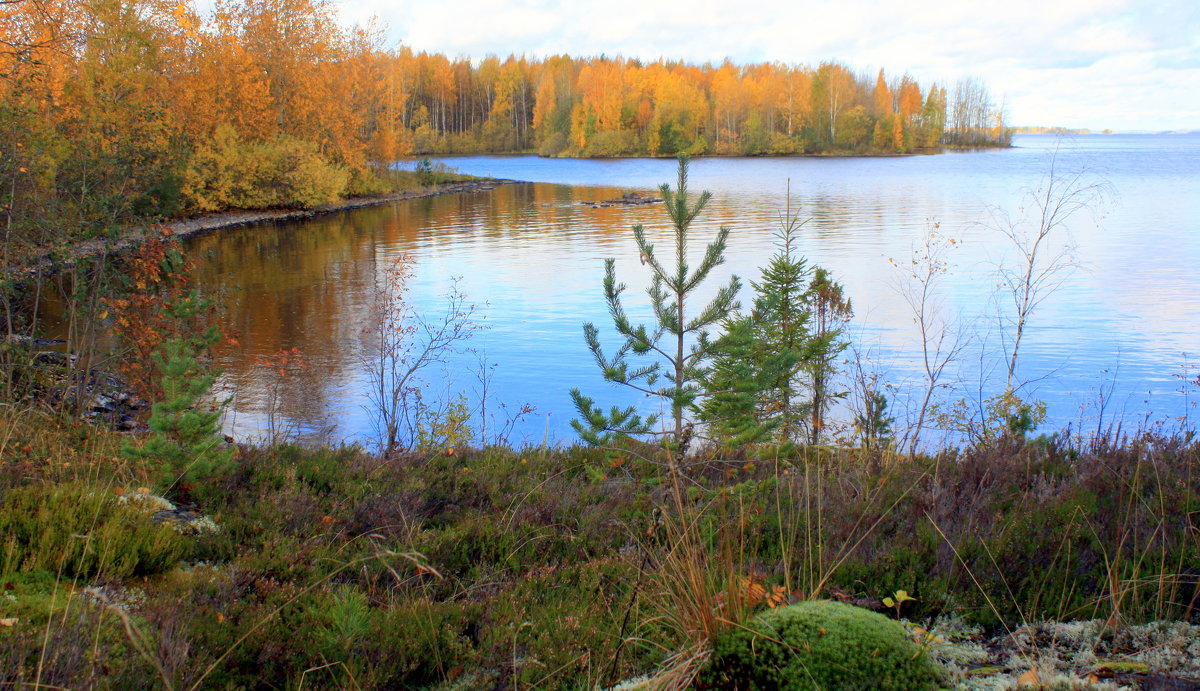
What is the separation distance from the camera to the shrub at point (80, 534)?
3074 millimetres

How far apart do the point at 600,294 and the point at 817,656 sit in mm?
17960

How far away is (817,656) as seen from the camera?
2.36 metres

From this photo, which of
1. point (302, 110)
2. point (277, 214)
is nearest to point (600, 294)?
point (277, 214)

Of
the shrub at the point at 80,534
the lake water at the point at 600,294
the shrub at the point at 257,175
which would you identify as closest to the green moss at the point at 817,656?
the shrub at the point at 80,534

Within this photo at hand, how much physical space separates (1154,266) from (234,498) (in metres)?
24.2

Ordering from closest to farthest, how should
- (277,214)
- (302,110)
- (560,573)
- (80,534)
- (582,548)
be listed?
1. (80,534)
2. (560,573)
3. (582,548)
4. (277,214)
5. (302,110)

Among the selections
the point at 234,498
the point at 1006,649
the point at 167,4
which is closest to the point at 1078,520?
the point at 1006,649

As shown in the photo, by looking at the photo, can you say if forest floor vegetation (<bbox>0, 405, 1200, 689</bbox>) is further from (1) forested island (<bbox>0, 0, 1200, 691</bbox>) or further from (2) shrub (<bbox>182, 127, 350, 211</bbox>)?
(2) shrub (<bbox>182, 127, 350, 211</bbox>)

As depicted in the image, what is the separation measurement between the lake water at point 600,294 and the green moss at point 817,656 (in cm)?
611

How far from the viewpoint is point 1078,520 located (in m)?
3.79

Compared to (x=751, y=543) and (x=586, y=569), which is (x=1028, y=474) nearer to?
(x=751, y=543)

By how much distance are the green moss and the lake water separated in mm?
6106

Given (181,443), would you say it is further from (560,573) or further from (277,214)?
(277,214)

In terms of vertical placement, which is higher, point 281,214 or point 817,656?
point 281,214
